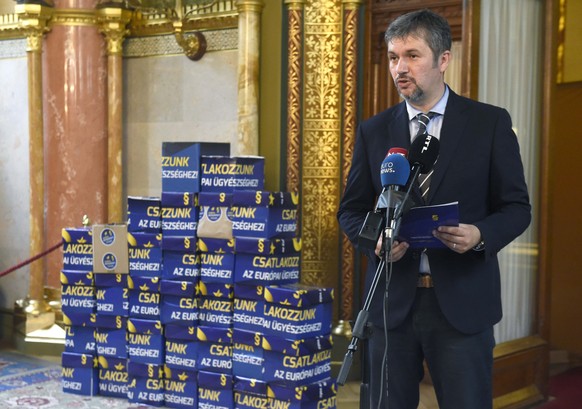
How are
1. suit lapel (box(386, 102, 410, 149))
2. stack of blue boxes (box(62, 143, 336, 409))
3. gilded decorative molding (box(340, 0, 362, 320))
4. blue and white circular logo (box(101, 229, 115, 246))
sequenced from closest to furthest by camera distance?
1. suit lapel (box(386, 102, 410, 149))
2. stack of blue boxes (box(62, 143, 336, 409))
3. blue and white circular logo (box(101, 229, 115, 246))
4. gilded decorative molding (box(340, 0, 362, 320))

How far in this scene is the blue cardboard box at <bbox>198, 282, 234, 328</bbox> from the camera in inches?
193

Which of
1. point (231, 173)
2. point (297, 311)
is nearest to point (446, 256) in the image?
point (297, 311)

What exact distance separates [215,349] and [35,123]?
2.71m

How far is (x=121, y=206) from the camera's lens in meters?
6.60

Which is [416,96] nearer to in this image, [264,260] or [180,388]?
[264,260]

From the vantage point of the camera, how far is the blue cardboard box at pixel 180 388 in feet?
16.6

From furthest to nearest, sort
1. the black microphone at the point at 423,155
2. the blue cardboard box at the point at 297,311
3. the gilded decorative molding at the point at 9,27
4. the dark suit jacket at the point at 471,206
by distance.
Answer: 1. the gilded decorative molding at the point at 9,27
2. the blue cardboard box at the point at 297,311
3. the dark suit jacket at the point at 471,206
4. the black microphone at the point at 423,155

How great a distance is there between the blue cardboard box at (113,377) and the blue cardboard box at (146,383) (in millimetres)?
86

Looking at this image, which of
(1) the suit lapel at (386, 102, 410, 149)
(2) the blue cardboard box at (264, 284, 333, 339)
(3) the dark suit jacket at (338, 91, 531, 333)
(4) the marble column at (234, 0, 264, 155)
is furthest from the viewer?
(4) the marble column at (234, 0, 264, 155)

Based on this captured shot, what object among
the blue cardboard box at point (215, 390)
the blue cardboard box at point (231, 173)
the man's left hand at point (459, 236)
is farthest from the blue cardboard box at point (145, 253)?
the man's left hand at point (459, 236)

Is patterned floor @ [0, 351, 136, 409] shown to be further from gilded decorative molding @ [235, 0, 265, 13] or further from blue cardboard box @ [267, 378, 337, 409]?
gilded decorative molding @ [235, 0, 265, 13]

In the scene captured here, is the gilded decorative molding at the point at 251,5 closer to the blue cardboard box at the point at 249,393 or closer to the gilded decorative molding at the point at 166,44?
the gilded decorative molding at the point at 166,44

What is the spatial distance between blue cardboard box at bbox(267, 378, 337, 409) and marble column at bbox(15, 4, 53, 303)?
281 centimetres

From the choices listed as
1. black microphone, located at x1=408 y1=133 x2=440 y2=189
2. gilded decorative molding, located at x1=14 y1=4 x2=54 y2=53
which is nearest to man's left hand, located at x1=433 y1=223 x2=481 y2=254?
black microphone, located at x1=408 y1=133 x2=440 y2=189
